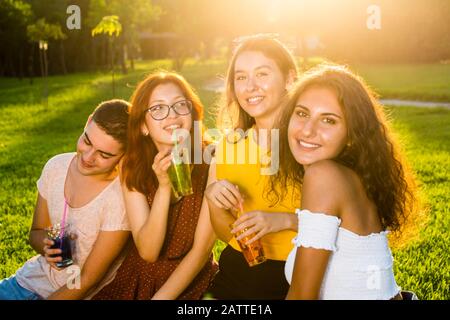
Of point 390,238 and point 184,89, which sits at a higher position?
point 184,89

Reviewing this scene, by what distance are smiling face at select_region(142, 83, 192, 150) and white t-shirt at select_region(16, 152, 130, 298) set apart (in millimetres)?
308

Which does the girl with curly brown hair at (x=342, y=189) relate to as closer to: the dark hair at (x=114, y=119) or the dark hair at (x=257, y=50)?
the dark hair at (x=257, y=50)

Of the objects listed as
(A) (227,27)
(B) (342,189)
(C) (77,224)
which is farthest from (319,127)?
(A) (227,27)

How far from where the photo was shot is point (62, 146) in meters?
9.40

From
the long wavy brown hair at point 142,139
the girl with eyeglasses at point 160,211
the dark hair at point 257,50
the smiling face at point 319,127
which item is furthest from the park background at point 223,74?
the smiling face at point 319,127

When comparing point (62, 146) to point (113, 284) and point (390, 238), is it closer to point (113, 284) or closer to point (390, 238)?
point (113, 284)

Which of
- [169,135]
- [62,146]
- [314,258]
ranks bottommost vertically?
[62,146]

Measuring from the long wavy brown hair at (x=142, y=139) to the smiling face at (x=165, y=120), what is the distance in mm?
23

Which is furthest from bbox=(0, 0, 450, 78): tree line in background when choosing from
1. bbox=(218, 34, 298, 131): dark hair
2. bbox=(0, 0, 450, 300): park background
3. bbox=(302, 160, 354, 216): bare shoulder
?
bbox=(302, 160, 354, 216): bare shoulder

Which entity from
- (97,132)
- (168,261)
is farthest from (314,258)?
(97,132)

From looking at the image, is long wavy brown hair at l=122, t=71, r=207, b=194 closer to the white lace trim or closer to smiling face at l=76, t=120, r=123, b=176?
smiling face at l=76, t=120, r=123, b=176

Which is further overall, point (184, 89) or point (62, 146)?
point (62, 146)

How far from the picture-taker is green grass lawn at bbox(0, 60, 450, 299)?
410 centimetres

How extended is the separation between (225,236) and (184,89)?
76 cm
